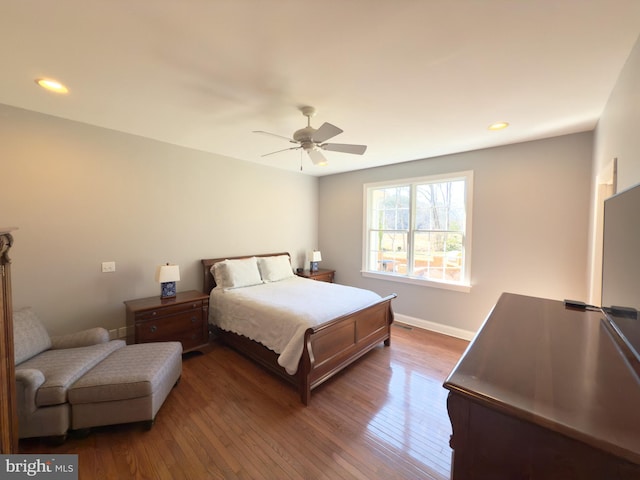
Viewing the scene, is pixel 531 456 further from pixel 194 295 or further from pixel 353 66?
pixel 194 295

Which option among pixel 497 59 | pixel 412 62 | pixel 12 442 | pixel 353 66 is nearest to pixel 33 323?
pixel 12 442

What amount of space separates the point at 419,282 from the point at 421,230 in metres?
0.80

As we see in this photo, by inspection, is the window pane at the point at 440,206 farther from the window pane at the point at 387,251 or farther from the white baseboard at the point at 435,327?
the white baseboard at the point at 435,327

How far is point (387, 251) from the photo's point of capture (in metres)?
4.40

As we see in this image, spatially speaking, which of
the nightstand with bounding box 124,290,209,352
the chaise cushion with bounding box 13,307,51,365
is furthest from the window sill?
the chaise cushion with bounding box 13,307,51,365

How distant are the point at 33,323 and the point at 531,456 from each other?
3241 mm

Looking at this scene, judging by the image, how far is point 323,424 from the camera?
6.55 feet

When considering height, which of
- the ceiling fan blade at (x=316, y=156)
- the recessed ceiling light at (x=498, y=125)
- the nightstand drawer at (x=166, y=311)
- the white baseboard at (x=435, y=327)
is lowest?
the white baseboard at (x=435, y=327)

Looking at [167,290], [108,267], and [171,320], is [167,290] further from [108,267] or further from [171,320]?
[108,267]

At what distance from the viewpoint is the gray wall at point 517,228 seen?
9.24ft

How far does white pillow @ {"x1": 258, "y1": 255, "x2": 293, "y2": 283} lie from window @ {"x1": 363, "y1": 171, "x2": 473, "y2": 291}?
1.43 meters

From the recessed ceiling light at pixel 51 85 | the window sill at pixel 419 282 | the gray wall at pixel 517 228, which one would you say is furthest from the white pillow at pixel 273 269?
the recessed ceiling light at pixel 51 85

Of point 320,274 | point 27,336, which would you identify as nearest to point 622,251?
point 320,274

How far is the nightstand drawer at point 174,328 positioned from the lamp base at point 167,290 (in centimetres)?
31
